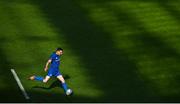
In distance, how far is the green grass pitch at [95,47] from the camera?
23625mm

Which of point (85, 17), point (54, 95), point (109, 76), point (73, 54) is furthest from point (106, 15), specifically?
point (54, 95)

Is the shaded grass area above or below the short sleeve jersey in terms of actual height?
below

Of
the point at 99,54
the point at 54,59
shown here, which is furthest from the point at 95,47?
the point at 54,59

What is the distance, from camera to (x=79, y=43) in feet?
92.9

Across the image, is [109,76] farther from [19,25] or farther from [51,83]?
[19,25]

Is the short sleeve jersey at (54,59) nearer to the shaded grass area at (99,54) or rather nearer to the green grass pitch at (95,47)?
the green grass pitch at (95,47)

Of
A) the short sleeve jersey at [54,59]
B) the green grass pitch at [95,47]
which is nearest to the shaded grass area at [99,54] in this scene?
the green grass pitch at [95,47]

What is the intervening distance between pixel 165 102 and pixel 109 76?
307 cm

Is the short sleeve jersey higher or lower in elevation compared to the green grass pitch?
higher

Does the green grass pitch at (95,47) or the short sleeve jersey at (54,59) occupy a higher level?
the short sleeve jersey at (54,59)

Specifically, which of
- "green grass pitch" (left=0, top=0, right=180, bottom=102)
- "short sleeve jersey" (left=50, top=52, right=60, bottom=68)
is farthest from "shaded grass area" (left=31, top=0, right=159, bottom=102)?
"short sleeve jersey" (left=50, top=52, right=60, bottom=68)

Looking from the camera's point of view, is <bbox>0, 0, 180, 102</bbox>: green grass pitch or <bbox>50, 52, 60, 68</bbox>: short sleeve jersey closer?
<bbox>50, 52, 60, 68</bbox>: short sleeve jersey

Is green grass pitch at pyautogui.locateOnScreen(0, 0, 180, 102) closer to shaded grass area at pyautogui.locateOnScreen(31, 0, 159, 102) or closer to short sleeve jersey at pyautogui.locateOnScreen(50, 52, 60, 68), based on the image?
Result: shaded grass area at pyautogui.locateOnScreen(31, 0, 159, 102)

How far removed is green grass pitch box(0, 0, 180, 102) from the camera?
23.6 metres
